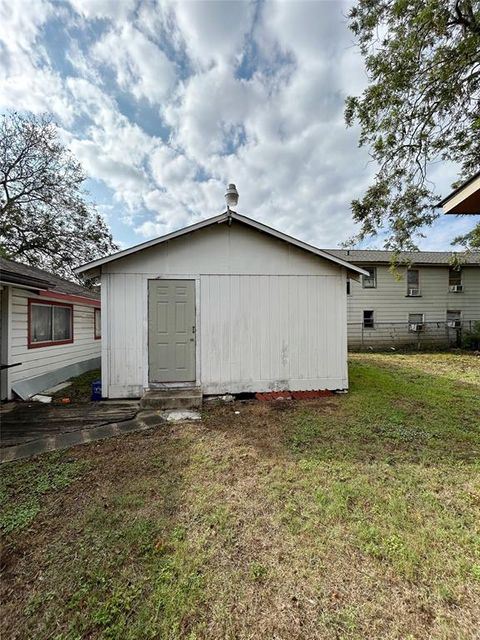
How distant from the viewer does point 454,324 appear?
1454 centimetres

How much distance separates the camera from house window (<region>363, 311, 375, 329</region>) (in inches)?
558

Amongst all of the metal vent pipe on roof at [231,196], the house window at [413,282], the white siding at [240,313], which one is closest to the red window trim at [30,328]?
the white siding at [240,313]

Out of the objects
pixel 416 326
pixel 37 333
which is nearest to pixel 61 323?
pixel 37 333

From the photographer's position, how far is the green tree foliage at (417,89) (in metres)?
6.02

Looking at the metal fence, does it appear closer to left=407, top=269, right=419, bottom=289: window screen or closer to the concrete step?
left=407, top=269, right=419, bottom=289: window screen

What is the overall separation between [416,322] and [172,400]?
1440 cm

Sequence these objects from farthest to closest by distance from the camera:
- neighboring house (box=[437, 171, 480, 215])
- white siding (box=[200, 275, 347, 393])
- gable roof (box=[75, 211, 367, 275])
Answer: white siding (box=[200, 275, 347, 393]) < gable roof (box=[75, 211, 367, 275]) < neighboring house (box=[437, 171, 480, 215])

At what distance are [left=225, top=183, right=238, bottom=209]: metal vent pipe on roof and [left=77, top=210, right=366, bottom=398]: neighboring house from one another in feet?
1.21

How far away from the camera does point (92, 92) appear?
7.78m

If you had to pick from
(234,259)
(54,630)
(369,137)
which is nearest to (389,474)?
(54,630)

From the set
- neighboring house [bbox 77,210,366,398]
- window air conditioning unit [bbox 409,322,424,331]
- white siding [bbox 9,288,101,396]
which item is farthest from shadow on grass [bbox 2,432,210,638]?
window air conditioning unit [bbox 409,322,424,331]

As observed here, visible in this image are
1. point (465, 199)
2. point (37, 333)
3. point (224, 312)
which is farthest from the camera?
point (37, 333)

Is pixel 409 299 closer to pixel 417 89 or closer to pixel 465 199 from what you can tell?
pixel 417 89

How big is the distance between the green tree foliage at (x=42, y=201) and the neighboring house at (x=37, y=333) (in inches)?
304
